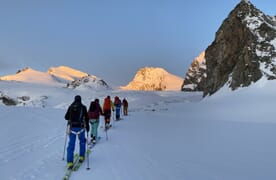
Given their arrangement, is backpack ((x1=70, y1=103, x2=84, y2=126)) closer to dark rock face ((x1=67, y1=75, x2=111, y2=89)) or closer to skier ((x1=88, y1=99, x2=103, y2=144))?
skier ((x1=88, y1=99, x2=103, y2=144))

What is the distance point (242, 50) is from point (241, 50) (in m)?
1.47

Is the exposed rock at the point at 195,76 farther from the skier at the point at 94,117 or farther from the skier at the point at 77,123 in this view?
the skier at the point at 77,123

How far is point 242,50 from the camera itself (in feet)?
129

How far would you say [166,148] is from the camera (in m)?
10.8

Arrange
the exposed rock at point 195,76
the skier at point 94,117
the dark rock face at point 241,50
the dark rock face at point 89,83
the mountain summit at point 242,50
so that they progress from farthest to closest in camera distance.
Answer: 1. the exposed rock at point 195,76
2. the dark rock face at point 89,83
3. the dark rock face at point 241,50
4. the mountain summit at point 242,50
5. the skier at point 94,117

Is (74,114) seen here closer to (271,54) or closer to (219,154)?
(219,154)

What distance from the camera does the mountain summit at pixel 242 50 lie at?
32656 millimetres

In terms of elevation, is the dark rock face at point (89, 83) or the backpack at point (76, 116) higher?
the dark rock face at point (89, 83)

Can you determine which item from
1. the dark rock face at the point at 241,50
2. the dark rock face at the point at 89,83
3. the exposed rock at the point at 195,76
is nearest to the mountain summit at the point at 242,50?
the dark rock face at the point at 241,50

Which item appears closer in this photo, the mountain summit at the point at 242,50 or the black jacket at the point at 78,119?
the black jacket at the point at 78,119

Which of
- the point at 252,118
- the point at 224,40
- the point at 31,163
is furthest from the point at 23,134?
the point at 224,40

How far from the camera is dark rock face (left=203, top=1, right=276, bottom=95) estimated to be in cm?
3300

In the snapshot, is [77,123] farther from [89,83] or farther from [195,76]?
[195,76]

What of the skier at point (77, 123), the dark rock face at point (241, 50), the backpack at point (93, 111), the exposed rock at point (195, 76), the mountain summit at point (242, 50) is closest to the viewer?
the skier at point (77, 123)
